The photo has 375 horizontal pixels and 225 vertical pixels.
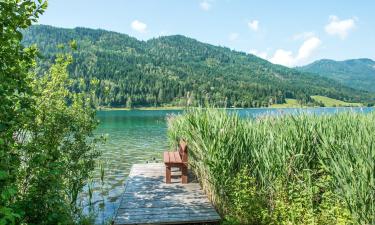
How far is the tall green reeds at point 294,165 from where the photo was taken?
19.5ft

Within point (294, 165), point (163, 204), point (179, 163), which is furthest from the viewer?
point (179, 163)

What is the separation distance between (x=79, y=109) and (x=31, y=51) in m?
3.73

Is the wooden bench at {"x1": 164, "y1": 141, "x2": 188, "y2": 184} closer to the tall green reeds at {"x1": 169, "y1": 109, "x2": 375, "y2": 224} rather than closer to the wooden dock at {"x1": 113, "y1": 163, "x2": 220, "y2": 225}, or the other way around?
the wooden dock at {"x1": 113, "y1": 163, "x2": 220, "y2": 225}

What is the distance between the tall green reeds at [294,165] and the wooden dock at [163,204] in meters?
0.53

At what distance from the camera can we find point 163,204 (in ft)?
31.6

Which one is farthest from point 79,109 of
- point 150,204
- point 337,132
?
point 337,132

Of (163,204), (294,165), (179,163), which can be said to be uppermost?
(294,165)

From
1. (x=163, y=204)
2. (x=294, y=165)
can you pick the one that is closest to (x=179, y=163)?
(x=163, y=204)

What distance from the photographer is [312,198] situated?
24.4 ft

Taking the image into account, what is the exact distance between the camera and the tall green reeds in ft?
19.5

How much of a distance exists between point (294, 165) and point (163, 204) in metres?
3.66

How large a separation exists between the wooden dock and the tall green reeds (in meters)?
0.53

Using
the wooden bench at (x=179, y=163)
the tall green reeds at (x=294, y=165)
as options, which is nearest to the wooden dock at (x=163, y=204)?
the wooden bench at (x=179, y=163)

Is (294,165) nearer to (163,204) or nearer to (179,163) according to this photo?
(163,204)
